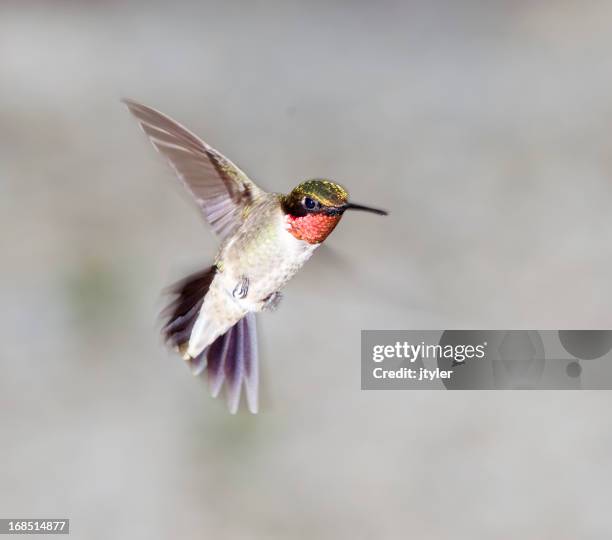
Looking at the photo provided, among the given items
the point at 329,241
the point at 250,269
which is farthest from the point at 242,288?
the point at 329,241

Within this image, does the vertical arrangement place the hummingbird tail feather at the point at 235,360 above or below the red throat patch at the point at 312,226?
below

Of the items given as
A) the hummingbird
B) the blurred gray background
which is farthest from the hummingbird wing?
the blurred gray background

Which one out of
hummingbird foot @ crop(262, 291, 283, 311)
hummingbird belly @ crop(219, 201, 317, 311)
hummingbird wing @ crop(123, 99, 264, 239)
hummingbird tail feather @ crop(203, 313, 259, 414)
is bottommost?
hummingbird tail feather @ crop(203, 313, 259, 414)

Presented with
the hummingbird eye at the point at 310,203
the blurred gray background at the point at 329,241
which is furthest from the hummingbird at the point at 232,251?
the blurred gray background at the point at 329,241

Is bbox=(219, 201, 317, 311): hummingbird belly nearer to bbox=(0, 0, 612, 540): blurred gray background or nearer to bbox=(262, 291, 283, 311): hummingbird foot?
bbox=(262, 291, 283, 311): hummingbird foot

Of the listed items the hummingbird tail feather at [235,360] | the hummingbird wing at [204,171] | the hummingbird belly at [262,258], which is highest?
the hummingbird wing at [204,171]

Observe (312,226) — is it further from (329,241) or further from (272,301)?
(329,241)

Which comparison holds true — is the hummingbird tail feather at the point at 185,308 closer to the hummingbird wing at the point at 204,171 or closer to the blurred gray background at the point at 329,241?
the hummingbird wing at the point at 204,171
